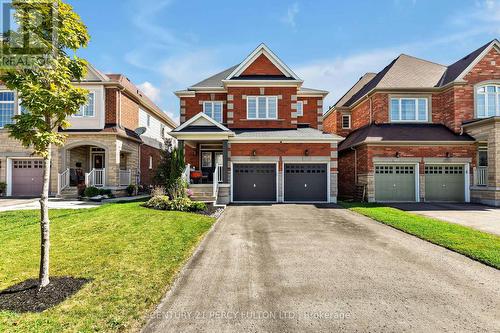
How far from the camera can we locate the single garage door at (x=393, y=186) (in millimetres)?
18609

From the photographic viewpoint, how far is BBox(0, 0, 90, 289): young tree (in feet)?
15.4

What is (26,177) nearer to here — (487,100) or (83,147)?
(83,147)

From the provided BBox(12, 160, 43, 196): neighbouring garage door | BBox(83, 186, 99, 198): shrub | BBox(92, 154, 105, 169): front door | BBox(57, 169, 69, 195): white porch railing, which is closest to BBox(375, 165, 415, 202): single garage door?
BBox(83, 186, 99, 198): shrub

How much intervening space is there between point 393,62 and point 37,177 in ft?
94.6

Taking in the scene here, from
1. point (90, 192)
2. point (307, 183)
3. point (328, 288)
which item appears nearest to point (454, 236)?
point (328, 288)

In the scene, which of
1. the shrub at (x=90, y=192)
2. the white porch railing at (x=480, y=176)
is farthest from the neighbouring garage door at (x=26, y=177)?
the white porch railing at (x=480, y=176)

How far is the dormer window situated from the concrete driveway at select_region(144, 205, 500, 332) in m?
16.4

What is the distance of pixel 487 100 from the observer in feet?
63.6

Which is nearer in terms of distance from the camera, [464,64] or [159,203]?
[159,203]

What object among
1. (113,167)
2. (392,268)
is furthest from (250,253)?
(113,167)

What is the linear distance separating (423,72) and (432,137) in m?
6.68

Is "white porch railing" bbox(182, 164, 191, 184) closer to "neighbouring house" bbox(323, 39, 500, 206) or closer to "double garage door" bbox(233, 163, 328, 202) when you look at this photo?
"double garage door" bbox(233, 163, 328, 202)

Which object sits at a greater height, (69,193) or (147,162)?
(147,162)

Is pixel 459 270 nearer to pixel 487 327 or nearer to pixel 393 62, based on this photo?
pixel 487 327
